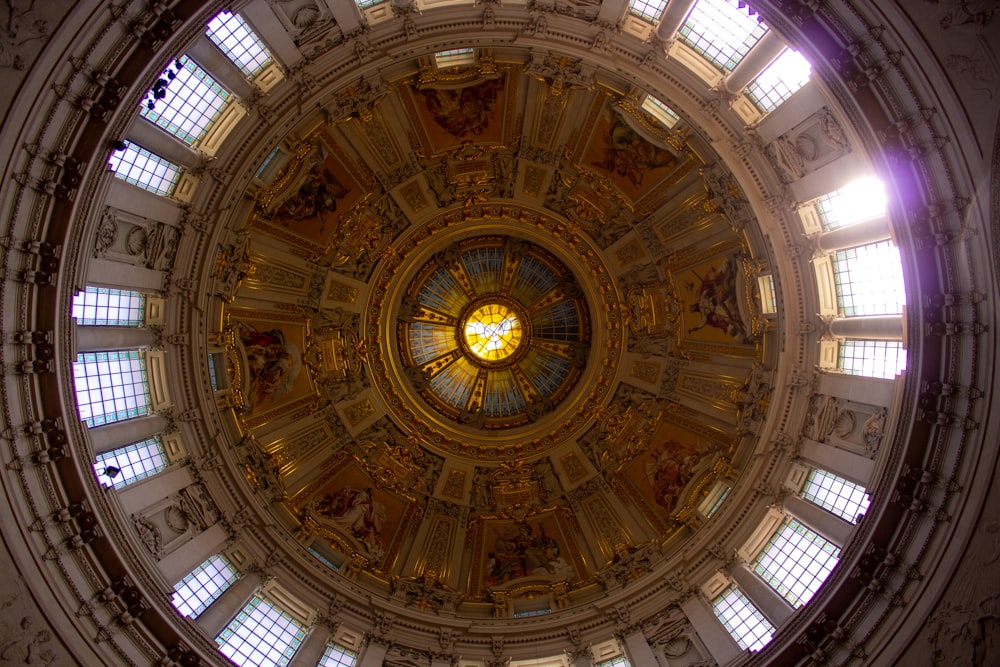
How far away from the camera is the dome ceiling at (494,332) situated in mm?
27906

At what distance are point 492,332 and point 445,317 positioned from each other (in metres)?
2.64

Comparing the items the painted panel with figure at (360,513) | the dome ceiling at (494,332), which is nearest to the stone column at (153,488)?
the dome ceiling at (494,332)

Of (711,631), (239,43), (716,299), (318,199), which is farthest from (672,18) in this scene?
(711,631)

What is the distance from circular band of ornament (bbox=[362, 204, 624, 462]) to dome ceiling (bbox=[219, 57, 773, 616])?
0.11 meters

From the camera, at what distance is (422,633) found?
26875mm

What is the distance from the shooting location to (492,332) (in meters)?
35.9

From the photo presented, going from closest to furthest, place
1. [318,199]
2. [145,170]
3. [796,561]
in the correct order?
[145,170] < [796,561] < [318,199]

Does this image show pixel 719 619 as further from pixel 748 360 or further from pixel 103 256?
pixel 103 256

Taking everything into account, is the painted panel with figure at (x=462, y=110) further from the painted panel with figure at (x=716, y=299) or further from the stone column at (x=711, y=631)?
the stone column at (x=711, y=631)

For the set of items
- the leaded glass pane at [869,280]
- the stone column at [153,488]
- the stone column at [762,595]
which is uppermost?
the leaded glass pane at [869,280]

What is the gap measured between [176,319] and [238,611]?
10.7 metres

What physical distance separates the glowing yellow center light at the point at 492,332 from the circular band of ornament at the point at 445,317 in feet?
6.20

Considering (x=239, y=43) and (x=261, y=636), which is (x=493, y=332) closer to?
(x=261, y=636)

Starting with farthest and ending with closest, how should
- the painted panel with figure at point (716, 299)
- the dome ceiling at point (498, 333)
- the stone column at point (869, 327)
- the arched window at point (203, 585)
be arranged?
the painted panel with figure at point (716, 299) → the arched window at point (203, 585) → the stone column at point (869, 327) → the dome ceiling at point (498, 333)
